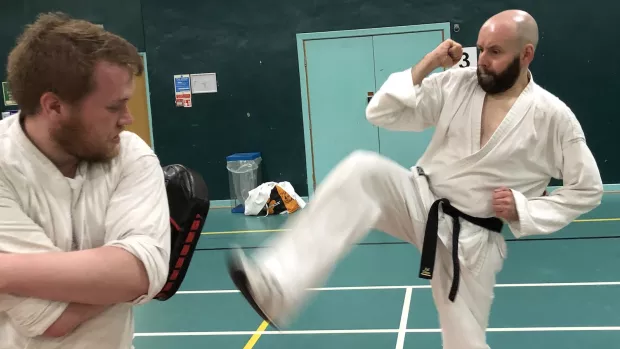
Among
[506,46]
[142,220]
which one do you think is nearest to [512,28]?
[506,46]

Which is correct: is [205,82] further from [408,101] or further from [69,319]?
[69,319]

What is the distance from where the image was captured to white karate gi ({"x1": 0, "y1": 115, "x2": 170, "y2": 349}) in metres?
1.53

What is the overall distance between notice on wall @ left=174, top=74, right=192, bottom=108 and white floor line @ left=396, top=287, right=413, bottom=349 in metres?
5.06

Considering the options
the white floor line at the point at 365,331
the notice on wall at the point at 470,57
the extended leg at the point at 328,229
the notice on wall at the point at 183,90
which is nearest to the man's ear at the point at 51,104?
the extended leg at the point at 328,229

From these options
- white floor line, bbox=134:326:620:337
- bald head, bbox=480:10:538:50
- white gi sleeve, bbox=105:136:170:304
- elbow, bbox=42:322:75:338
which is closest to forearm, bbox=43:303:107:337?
elbow, bbox=42:322:75:338

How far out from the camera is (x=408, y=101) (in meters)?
2.77

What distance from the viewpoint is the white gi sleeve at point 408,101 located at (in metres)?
2.78

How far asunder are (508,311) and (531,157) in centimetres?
200

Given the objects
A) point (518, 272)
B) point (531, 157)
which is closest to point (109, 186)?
point (531, 157)

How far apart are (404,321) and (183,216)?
290cm

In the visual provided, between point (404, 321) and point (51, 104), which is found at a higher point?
point (51, 104)

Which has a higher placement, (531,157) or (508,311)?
(531,157)

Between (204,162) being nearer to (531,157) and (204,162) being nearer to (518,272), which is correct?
(518,272)

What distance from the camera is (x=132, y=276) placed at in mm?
1557
